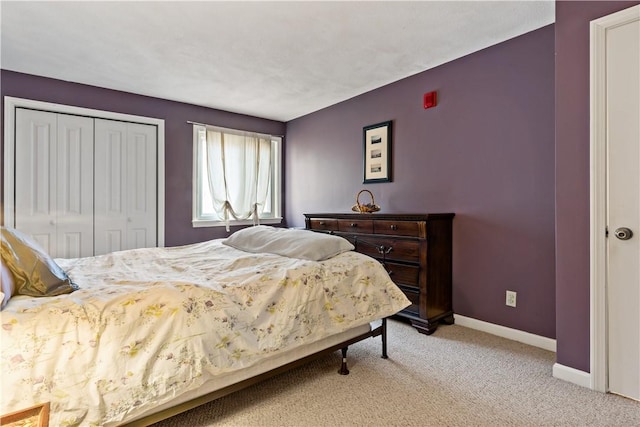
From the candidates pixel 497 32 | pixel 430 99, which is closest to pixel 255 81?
pixel 430 99

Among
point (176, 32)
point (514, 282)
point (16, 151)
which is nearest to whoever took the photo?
point (176, 32)

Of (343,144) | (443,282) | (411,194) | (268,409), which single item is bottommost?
(268,409)

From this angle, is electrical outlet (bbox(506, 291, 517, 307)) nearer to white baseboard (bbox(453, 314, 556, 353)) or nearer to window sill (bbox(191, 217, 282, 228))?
white baseboard (bbox(453, 314, 556, 353))

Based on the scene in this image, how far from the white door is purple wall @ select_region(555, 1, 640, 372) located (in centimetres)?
10

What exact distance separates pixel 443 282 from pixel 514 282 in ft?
1.79

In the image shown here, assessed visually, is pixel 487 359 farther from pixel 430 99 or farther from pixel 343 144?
pixel 343 144

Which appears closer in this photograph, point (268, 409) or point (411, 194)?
point (268, 409)

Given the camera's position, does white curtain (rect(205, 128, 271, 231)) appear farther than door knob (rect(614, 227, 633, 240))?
Yes

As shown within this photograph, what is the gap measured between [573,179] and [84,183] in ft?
13.9

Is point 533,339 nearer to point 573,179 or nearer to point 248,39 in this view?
point 573,179

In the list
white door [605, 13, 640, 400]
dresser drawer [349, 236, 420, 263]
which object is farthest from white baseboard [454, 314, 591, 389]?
dresser drawer [349, 236, 420, 263]

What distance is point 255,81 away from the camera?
3.48 meters

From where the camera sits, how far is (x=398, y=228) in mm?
2975

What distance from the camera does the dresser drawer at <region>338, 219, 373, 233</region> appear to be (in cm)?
323
